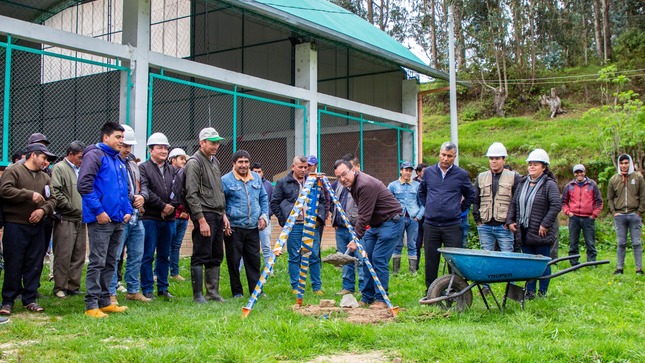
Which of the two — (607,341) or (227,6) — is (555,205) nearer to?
(607,341)

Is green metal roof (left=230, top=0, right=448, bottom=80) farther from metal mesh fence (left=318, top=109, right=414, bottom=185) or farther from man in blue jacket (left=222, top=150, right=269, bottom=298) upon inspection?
man in blue jacket (left=222, top=150, right=269, bottom=298)

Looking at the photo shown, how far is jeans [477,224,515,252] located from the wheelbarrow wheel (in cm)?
170

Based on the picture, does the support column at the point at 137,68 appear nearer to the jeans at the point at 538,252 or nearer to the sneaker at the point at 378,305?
the sneaker at the point at 378,305

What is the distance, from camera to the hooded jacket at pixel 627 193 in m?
10.8

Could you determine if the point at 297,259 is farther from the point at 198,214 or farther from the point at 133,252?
the point at 133,252

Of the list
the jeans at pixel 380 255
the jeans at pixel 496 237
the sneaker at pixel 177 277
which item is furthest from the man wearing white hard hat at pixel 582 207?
the sneaker at pixel 177 277

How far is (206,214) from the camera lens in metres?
7.68

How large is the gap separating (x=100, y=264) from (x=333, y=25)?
11.5m

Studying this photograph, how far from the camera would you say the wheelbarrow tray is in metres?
6.18

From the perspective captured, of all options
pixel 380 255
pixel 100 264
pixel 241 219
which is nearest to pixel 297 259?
pixel 241 219

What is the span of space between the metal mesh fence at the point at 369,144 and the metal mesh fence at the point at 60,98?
653 cm

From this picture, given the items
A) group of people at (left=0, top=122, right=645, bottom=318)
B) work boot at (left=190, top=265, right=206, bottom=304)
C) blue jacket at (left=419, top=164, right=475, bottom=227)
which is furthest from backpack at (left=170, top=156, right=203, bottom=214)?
blue jacket at (left=419, top=164, right=475, bottom=227)

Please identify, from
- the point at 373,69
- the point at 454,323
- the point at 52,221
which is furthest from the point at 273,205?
the point at 373,69

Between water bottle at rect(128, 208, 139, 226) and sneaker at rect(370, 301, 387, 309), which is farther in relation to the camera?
water bottle at rect(128, 208, 139, 226)
